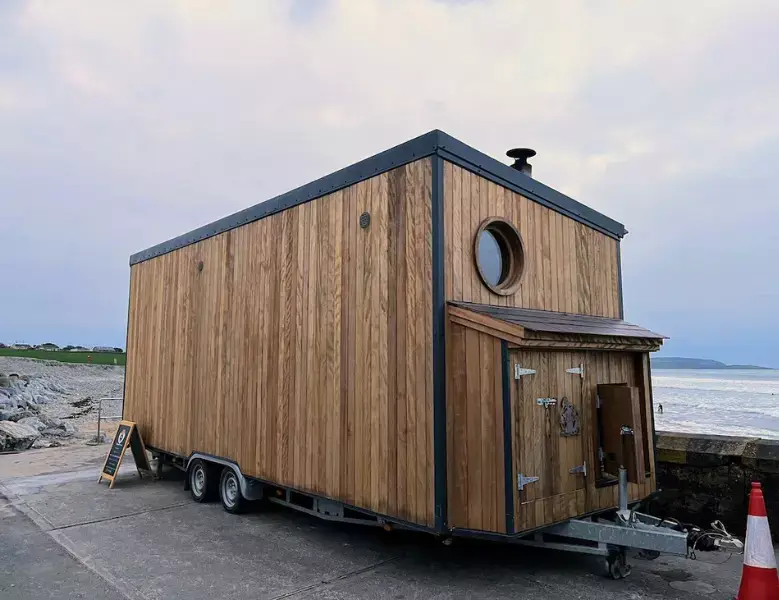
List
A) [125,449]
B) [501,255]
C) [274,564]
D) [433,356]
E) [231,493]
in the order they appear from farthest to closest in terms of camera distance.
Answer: [125,449] → [231,493] → [501,255] → [274,564] → [433,356]

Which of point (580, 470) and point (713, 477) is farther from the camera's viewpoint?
point (713, 477)

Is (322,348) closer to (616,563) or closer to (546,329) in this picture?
(546,329)

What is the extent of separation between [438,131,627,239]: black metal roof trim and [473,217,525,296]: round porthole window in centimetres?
44

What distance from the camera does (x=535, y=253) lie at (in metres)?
5.51

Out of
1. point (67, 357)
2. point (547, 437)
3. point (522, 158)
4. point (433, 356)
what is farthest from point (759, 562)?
point (67, 357)

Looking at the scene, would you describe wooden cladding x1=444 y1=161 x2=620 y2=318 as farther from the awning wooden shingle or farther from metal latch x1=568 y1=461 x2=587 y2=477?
metal latch x1=568 y1=461 x2=587 y2=477

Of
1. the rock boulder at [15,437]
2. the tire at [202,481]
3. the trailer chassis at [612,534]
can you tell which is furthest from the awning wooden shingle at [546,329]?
the rock boulder at [15,437]

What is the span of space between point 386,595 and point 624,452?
90.1 inches

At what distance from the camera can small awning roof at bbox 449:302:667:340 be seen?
4227 mm

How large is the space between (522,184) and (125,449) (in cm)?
728

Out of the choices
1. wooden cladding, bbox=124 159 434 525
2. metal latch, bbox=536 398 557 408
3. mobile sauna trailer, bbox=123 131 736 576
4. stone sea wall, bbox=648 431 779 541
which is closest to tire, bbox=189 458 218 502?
mobile sauna trailer, bbox=123 131 736 576

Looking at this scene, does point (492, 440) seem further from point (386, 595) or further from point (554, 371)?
point (386, 595)

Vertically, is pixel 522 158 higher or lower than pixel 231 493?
Answer: higher

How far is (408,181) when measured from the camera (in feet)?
15.3
